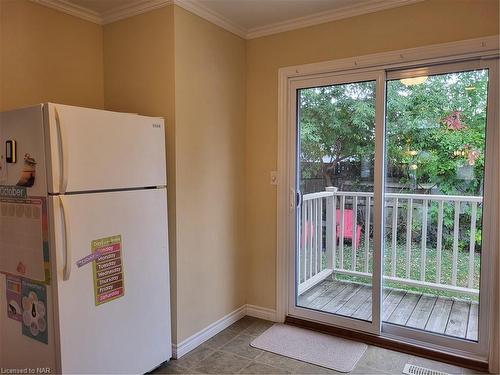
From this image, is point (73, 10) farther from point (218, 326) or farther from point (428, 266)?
point (428, 266)

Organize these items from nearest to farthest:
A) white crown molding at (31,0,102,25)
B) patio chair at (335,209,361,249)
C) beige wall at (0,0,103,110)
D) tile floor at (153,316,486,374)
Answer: beige wall at (0,0,103,110) → tile floor at (153,316,486,374) → white crown molding at (31,0,102,25) → patio chair at (335,209,361,249)

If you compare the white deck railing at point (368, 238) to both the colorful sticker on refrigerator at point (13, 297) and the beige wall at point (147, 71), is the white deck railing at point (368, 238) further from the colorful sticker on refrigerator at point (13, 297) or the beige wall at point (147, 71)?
the colorful sticker on refrigerator at point (13, 297)

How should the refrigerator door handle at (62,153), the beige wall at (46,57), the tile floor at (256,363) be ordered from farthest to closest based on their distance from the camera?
1. the tile floor at (256,363)
2. the beige wall at (46,57)
3. the refrigerator door handle at (62,153)

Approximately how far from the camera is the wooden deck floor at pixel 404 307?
2622 millimetres

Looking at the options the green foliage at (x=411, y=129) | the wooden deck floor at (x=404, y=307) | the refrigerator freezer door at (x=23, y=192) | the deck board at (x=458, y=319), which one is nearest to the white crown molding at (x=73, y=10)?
the refrigerator freezer door at (x=23, y=192)

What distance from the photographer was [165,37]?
97.9 inches

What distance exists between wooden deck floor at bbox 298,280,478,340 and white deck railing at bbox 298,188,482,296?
0.31ft

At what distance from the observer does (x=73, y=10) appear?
2.62 m

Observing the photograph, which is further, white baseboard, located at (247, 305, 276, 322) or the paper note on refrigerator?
white baseboard, located at (247, 305, 276, 322)

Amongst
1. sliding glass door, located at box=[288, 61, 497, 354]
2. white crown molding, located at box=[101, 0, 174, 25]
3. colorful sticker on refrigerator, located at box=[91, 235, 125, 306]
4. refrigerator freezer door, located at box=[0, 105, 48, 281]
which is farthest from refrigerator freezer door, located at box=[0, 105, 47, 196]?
sliding glass door, located at box=[288, 61, 497, 354]

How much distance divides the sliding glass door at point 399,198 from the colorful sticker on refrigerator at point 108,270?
149cm

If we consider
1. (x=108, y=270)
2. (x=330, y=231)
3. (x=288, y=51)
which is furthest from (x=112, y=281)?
(x=288, y=51)

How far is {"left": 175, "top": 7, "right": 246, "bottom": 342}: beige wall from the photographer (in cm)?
256

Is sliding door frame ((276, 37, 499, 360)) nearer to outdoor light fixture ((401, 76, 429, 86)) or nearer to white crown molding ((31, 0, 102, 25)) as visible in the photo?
outdoor light fixture ((401, 76, 429, 86))
